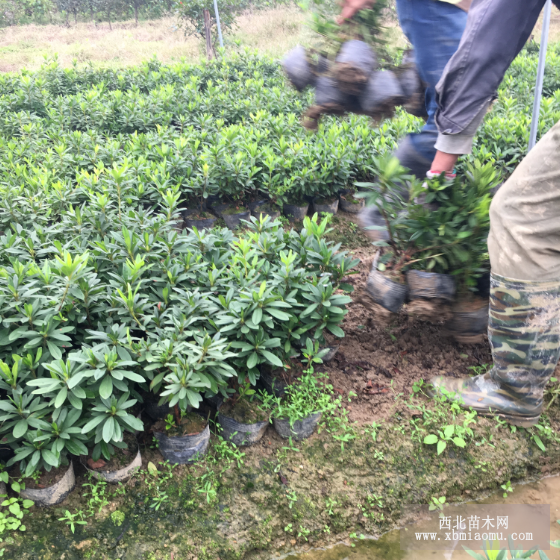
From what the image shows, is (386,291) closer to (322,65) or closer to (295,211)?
(322,65)

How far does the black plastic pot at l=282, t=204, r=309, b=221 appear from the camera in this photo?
14.8ft

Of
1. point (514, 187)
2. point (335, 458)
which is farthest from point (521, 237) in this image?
point (335, 458)

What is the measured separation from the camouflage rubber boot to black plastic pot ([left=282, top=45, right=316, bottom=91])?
1369mm

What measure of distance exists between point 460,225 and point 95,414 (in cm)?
189

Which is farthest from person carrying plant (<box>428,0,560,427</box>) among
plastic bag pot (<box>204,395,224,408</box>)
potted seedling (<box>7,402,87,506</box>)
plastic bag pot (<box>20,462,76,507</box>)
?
plastic bag pot (<box>20,462,76,507</box>)

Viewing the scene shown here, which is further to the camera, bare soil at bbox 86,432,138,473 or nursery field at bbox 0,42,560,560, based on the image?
bare soil at bbox 86,432,138,473

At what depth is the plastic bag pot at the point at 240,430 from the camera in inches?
89.5

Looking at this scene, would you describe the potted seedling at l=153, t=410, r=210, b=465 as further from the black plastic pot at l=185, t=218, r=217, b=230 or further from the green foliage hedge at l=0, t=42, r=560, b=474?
the black plastic pot at l=185, t=218, r=217, b=230

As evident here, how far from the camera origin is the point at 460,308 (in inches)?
98.3

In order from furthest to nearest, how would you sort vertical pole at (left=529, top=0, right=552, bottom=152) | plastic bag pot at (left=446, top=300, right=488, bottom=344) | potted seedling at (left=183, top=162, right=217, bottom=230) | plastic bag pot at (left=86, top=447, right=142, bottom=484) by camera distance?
potted seedling at (left=183, top=162, right=217, bottom=230)
vertical pole at (left=529, top=0, right=552, bottom=152)
plastic bag pot at (left=446, top=300, right=488, bottom=344)
plastic bag pot at (left=86, top=447, right=142, bottom=484)

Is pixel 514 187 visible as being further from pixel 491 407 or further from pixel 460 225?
pixel 491 407

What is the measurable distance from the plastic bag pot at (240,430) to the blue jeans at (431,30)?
1.94 metres

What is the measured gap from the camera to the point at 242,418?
229cm

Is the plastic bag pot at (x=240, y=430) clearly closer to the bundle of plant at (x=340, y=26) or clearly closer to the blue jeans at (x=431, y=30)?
the bundle of plant at (x=340, y=26)
